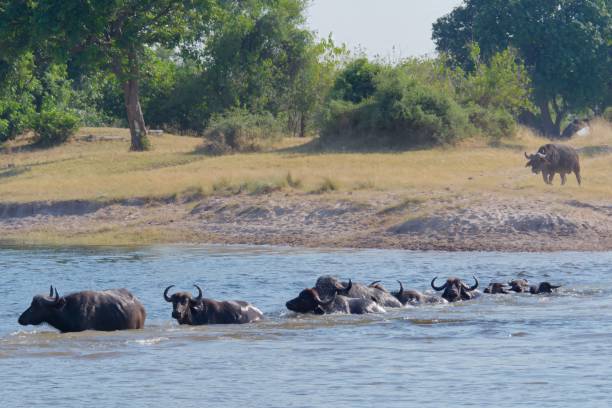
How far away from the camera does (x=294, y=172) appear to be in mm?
31312

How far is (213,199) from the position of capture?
29.1m

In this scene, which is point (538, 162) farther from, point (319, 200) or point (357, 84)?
point (357, 84)

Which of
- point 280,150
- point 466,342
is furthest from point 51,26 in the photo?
point 466,342

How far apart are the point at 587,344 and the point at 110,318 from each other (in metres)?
5.57

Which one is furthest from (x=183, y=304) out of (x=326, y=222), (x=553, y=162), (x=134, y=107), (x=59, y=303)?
(x=134, y=107)

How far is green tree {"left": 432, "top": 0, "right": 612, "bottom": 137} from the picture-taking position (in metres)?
57.0

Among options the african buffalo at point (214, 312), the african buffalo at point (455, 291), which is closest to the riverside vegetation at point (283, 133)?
the african buffalo at point (455, 291)

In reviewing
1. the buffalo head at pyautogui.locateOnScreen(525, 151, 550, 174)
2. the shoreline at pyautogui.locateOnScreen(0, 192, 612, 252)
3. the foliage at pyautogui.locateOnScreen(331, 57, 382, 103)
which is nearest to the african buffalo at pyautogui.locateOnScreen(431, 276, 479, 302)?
the shoreline at pyautogui.locateOnScreen(0, 192, 612, 252)

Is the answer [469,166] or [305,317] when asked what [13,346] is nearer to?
[305,317]

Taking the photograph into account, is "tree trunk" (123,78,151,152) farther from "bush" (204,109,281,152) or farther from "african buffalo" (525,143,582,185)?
"african buffalo" (525,143,582,185)

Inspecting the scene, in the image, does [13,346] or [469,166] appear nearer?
[13,346]

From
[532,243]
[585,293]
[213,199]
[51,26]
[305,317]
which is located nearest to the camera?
[305,317]

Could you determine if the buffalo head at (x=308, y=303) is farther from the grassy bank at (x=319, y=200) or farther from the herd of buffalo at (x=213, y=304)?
the grassy bank at (x=319, y=200)

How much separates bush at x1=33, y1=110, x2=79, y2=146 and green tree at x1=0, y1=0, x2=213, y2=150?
9.69 ft
